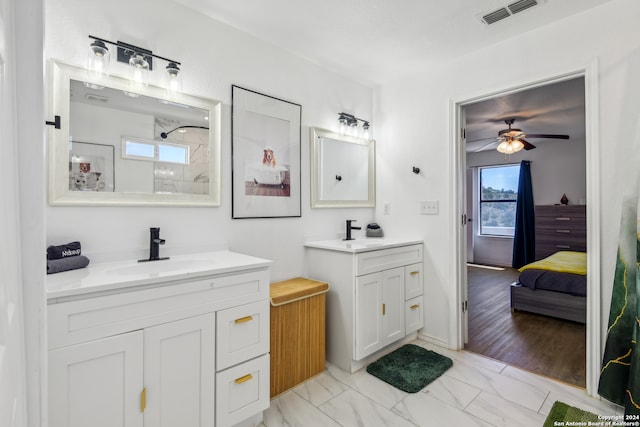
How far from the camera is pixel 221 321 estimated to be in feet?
5.11

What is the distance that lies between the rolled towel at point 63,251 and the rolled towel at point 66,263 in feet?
0.09

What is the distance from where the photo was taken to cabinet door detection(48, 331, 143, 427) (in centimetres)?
115

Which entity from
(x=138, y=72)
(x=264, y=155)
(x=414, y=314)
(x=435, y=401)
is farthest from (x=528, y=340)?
(x=138, y=72)

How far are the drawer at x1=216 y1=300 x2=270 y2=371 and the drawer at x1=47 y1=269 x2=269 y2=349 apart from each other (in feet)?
0.16

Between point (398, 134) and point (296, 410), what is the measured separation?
2430 mm

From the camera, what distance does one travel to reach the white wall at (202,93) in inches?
63.3

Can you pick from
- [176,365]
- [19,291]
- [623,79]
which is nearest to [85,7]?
[19,291]

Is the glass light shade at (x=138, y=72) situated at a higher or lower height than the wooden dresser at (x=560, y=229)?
higher

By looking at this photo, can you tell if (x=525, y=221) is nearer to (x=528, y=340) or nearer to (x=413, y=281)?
(x=528, y=340)

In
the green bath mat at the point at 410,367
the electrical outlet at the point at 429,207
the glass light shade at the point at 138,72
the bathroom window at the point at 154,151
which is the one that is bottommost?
the green bath mat at the point at 410,367

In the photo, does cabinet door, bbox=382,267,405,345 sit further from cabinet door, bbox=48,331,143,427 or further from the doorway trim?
cabinet door, bbox=48,331,143,427

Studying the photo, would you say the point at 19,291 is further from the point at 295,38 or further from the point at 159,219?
the point at 295,38

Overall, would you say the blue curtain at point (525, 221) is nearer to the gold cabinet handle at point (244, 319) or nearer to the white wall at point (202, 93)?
the white wall at point (202, 93)

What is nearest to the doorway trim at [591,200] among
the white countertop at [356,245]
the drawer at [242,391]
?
the white countertop at [356,245]
